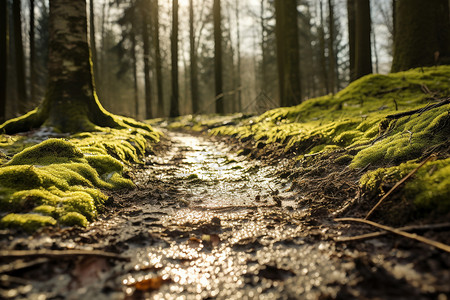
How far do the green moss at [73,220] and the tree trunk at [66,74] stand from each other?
3.83 meters

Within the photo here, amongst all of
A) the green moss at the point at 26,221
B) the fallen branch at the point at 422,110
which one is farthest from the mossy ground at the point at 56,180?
the fallen branch at the point at 422,110

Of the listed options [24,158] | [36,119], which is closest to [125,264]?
[24,158]

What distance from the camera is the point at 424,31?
22.2 feet

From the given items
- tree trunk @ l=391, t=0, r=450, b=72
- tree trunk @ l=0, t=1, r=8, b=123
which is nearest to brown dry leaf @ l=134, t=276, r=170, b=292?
tree trunk @ l=391, t=0, r=450, b=72

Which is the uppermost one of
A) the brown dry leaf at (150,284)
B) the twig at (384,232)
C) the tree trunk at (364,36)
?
the tree trunk at (364,36)

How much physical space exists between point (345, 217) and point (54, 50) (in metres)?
6.28

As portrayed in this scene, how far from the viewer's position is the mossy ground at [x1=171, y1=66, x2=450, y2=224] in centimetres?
198

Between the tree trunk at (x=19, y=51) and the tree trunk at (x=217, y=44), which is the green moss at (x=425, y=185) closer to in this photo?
the tree trunk at (x=217, y=44)

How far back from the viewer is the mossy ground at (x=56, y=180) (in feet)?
6.70

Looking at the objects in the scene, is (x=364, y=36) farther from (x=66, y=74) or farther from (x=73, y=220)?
(x=73, y=220)

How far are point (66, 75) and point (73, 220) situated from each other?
470 cm

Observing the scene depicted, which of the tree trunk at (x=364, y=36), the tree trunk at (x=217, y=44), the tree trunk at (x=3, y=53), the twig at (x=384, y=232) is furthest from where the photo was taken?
the tree trunk at (x=217, y=44)

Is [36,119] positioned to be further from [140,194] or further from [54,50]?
[140,194]

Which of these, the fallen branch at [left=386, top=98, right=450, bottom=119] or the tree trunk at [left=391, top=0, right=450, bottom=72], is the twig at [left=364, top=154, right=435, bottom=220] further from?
the tree trunk at [left=391, top=0, right=450, bottom=72]
